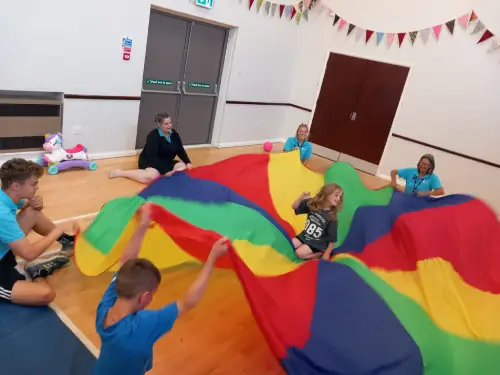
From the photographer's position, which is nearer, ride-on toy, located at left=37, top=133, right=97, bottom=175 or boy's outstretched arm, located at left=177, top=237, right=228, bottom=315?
boy's outstretched arm, located at left=177, top=237, right=228, bottom=315

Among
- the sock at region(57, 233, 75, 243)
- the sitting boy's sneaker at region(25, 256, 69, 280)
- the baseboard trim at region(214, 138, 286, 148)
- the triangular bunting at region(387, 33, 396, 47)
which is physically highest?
the triangular bunting at region(387, 33, 396, 47)

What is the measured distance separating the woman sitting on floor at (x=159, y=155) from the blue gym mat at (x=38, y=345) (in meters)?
2.25

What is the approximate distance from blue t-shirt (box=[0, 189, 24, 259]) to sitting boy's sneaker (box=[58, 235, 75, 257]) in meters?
0.64

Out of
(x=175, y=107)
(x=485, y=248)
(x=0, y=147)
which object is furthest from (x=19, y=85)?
(x=485, y=248)

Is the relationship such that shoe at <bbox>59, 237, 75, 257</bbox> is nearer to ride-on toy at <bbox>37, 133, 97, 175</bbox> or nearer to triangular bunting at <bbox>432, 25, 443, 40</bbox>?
ride-on toy at <bbox>37, 133, 97, 175</bbox>

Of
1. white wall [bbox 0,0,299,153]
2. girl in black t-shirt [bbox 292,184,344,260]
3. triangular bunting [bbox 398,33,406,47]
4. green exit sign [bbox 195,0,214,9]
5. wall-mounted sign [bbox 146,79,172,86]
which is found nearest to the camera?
girl in black t-shirt [bbox 292,184,344,260]

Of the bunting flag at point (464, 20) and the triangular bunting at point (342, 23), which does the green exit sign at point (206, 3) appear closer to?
the triangular bunting at point (342, 23)

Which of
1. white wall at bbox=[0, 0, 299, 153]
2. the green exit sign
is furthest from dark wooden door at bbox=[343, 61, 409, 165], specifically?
the green exit sign

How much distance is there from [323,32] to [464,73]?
2263mm

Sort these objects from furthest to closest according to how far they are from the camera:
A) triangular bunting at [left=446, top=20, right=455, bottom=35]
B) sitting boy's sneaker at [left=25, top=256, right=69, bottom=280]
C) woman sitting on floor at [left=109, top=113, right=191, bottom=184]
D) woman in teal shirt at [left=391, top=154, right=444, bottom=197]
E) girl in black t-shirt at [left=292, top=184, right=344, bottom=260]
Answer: triangular bunting at [left=446, top=20, right=455, bottom=35] < woman sitting on floor at [left=109, top=113, right=191, bottom=184] < woman in teal shirt at [left=391, top=154, right=444, bottom=197] < girl in black t-shirt at [left=292, top=184, right=344, bottom=260] < sitting boy's sneaker at [left=25, top=256, right=69, bottom=280]

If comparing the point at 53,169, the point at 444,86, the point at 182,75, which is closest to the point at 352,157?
the point at 444,86

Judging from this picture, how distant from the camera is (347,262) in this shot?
98.2 inches

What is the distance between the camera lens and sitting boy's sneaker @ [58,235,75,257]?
269 cm

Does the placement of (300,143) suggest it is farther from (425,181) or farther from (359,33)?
(359,33)
